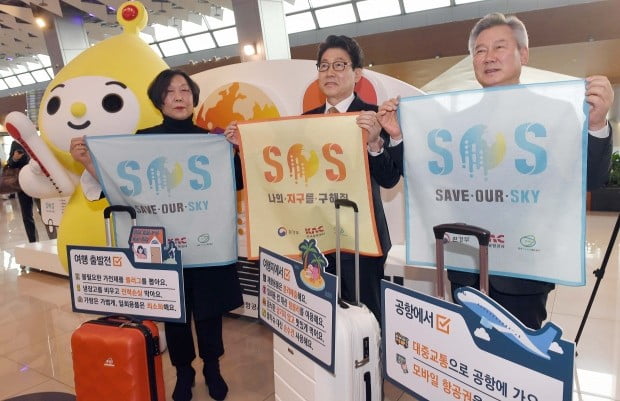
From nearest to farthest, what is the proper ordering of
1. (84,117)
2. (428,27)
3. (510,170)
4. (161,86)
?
(510,170), (161,86), (84,117), (428,27)

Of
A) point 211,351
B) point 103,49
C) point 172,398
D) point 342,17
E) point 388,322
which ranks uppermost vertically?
point 342,17

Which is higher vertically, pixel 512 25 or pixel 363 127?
pixel 512 25

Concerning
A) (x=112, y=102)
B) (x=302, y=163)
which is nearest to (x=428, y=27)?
(x=112, y=102)

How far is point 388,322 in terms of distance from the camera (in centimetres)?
124

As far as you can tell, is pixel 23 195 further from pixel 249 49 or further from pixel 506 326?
pixel 506 326

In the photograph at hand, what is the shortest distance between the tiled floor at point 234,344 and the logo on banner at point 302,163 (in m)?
1.19

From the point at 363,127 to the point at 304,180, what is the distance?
0.33 metres

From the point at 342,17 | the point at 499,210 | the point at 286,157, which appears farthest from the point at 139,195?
the point at 342,17

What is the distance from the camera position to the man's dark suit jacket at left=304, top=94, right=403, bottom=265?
1637 mm

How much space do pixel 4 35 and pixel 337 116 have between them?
14.8 metres

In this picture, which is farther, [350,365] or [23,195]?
[23,195]

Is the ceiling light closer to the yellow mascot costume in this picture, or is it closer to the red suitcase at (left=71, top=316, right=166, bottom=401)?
the yellow mascot costume

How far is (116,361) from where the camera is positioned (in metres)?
1.84

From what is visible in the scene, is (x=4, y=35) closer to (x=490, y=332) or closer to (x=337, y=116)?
(x=337, y=116)
